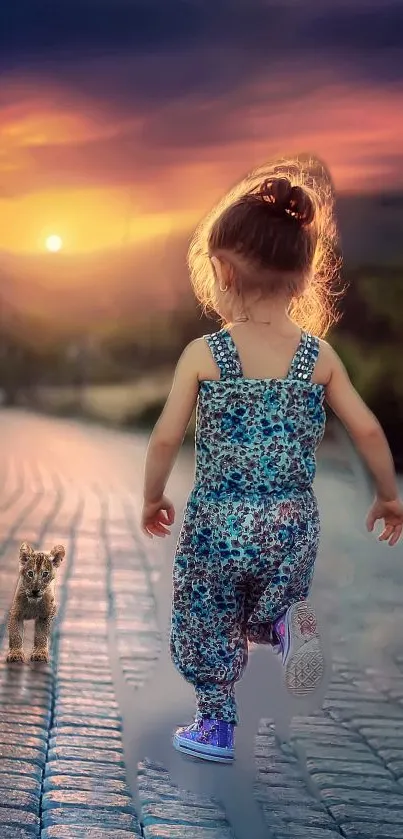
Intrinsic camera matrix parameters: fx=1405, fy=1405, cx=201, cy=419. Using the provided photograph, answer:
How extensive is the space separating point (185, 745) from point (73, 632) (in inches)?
48.5

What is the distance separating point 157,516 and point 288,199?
0.77 metres

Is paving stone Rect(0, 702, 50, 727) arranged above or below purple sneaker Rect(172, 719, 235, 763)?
below

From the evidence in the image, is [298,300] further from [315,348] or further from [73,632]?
[73,632]

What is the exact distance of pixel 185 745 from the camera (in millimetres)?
3254

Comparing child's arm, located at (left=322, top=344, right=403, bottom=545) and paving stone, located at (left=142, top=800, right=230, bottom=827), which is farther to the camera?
child's arm, located at (left=322, top=344, right=403, bottom=545)

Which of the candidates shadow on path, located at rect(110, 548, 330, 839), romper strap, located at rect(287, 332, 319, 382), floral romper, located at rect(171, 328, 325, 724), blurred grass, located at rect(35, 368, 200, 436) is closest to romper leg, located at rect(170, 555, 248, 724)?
floral romper, located at rect(171, 328, 325, 724)

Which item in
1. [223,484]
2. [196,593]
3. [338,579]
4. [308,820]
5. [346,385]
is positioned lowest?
[338,579]

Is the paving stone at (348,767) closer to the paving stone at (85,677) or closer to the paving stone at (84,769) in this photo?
the paving stone at (84,769)

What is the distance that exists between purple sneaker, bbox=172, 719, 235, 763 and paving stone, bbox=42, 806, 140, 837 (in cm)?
45

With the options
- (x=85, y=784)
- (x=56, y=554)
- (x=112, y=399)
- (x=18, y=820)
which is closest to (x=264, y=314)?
(x=85, y=784)

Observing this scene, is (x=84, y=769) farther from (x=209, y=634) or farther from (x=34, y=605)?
(x=34, y=605)

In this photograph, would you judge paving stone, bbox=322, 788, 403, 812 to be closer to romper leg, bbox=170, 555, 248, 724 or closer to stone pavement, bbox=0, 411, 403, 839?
stone pavement, bbox=0, 411, 403, 839

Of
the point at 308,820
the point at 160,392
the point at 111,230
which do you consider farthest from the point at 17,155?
the point at 308,820

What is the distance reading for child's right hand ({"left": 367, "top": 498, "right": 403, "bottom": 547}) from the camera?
323cm
